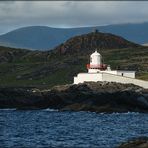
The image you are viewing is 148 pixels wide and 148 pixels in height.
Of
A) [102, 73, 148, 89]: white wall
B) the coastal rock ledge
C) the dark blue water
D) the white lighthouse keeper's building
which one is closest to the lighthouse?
the white lighthouse keeper's building

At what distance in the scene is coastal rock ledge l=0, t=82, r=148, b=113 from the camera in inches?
4473

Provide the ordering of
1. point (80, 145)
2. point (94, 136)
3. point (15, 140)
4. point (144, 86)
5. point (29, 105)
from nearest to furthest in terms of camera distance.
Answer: point (80, 145), point (15, 140), point (94, 136), point (29, 105), point (144, 86)

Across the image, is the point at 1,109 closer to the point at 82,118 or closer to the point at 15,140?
the point at 82,118

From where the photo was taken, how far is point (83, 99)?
118188 mm

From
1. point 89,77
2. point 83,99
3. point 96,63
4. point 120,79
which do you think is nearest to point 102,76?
point 120,79

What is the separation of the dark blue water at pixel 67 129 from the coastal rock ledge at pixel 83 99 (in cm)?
449

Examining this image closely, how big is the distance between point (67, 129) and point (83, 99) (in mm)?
39325

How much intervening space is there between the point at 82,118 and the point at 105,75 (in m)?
46.1

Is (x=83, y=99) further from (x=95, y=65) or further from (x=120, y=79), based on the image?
(x=95, y=65)

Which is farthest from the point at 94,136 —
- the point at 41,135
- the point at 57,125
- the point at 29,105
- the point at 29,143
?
the point at 29,105

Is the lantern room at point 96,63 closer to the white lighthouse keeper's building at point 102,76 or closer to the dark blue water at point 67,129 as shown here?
the white lighthouse keeper's building at point 102,76

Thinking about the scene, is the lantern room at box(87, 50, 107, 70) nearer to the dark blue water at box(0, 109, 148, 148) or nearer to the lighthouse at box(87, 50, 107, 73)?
the lighthouse at box(87, 50, 107, 73)

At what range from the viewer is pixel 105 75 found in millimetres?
143875

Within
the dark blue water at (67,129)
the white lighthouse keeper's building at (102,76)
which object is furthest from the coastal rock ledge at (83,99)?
the white lighthouse keeper's building at (102,76)
